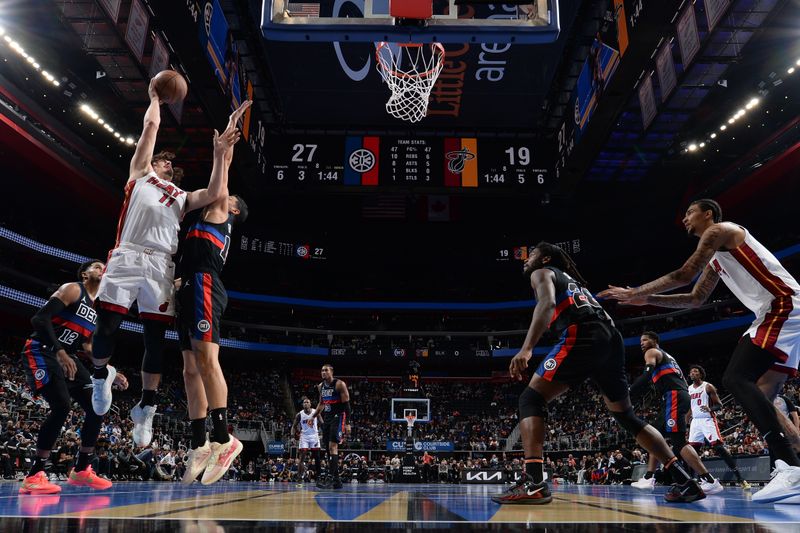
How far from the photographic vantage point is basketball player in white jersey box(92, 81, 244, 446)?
3.93 m

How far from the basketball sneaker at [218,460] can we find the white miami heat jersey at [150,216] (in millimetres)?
1444

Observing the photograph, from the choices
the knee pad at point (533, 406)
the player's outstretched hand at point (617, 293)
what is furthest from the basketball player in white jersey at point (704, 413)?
the knee pad at point (533, 406)

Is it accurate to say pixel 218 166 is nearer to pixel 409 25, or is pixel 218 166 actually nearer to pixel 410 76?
pixel 409 25

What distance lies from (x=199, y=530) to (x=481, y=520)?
1.26 m

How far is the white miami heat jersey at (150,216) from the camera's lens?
13.2 feet

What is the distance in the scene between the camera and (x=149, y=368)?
4242 mm

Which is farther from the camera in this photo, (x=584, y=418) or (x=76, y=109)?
(x=584, y=418)

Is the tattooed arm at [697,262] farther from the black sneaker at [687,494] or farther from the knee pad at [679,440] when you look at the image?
the knee pad at [679,440]

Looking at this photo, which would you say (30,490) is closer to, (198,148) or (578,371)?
(578,371)

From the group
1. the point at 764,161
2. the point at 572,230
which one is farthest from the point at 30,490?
the point at 572,230

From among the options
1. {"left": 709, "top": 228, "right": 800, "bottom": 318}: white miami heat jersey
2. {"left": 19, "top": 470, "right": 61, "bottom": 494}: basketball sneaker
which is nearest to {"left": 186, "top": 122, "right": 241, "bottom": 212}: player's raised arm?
{"left": 19, "top": 470, "right": 61, "bottom": 494}: basketball sneaker

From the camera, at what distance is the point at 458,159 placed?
1187cm

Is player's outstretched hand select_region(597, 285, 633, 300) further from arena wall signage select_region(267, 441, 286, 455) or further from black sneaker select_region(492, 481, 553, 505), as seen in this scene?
arena wall signage select_region(267, 441, 286, 455)

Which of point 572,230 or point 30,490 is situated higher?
point 572,230
